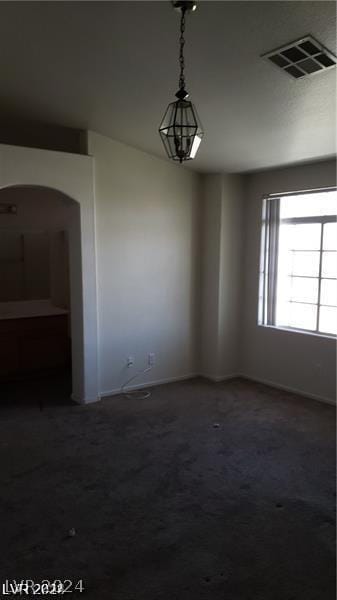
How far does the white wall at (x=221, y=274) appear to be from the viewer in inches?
207

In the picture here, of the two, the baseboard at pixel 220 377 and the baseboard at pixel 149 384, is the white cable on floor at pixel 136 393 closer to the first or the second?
the baseboard at pixel 149 384

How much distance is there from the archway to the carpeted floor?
418 mm

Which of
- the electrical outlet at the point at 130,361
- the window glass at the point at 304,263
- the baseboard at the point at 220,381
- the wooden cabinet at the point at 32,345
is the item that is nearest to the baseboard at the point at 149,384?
the baseboard at the point at 220,381

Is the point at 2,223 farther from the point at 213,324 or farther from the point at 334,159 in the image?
the point at 334,159

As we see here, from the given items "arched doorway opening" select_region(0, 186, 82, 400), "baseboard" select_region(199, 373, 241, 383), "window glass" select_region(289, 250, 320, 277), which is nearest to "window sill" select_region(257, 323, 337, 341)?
"window glass" select_region(289, 250, 320, 277)

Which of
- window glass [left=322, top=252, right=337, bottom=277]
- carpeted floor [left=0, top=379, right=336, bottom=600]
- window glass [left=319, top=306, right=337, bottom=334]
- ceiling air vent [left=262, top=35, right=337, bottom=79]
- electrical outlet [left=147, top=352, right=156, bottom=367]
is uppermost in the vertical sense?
ceiling air vent [left=262, top=35, right=337, bottom=79]

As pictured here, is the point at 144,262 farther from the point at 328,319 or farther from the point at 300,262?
the point at 328,319

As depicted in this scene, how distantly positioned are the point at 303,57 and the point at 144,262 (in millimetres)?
2832

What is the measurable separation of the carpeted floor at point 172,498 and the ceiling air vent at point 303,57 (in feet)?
8.90

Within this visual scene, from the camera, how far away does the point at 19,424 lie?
161 inches

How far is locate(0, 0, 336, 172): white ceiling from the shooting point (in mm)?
2363

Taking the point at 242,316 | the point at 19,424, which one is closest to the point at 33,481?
the point at 19,424

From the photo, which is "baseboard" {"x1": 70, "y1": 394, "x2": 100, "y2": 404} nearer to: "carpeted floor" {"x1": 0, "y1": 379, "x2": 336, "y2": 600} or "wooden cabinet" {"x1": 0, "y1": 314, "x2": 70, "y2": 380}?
"carpeted floor" {"x1": 0, "y1": 379, "x2": 336, "y2": 600}

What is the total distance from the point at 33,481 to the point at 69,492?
1.03ft
